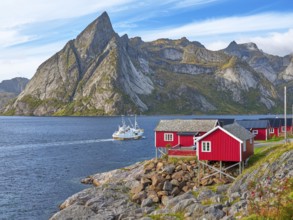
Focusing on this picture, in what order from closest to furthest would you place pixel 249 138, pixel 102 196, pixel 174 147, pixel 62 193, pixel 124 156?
pixel 102 196 → pixel 249 138 → pixel 62 193 → pixel 174 147 → pixel 124 156

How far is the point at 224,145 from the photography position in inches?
1924

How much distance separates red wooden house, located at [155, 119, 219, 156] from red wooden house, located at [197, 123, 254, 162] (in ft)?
36.3

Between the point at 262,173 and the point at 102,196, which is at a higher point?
the point at 262,173

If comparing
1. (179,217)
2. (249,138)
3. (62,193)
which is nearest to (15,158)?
(62,193)

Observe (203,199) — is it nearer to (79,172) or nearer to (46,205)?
(46,205)

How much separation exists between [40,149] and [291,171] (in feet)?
309

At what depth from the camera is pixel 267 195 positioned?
2702 centimetres

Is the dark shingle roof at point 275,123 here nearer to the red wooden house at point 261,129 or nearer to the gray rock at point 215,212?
the red wooden house at point 261,129

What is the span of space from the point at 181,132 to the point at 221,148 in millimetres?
15398

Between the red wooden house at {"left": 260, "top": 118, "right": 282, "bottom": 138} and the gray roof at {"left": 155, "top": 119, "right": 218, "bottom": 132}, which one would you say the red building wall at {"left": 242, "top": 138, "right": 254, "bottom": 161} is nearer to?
the gray roof at {"left": 155, "top": 119, "right": 218, "bottom": 132}

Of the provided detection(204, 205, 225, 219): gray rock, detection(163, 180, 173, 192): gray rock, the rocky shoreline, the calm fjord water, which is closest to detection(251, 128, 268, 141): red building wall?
the calm fjord water

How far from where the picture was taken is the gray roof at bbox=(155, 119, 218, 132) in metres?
63.4

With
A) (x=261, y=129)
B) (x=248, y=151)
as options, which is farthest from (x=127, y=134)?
(x=248, y=151)

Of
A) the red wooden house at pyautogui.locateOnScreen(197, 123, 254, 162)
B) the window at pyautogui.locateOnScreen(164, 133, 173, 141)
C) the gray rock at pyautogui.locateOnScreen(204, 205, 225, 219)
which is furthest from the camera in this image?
the window at pyautogui.locateOnScreen(164, 133, 173, 141)
